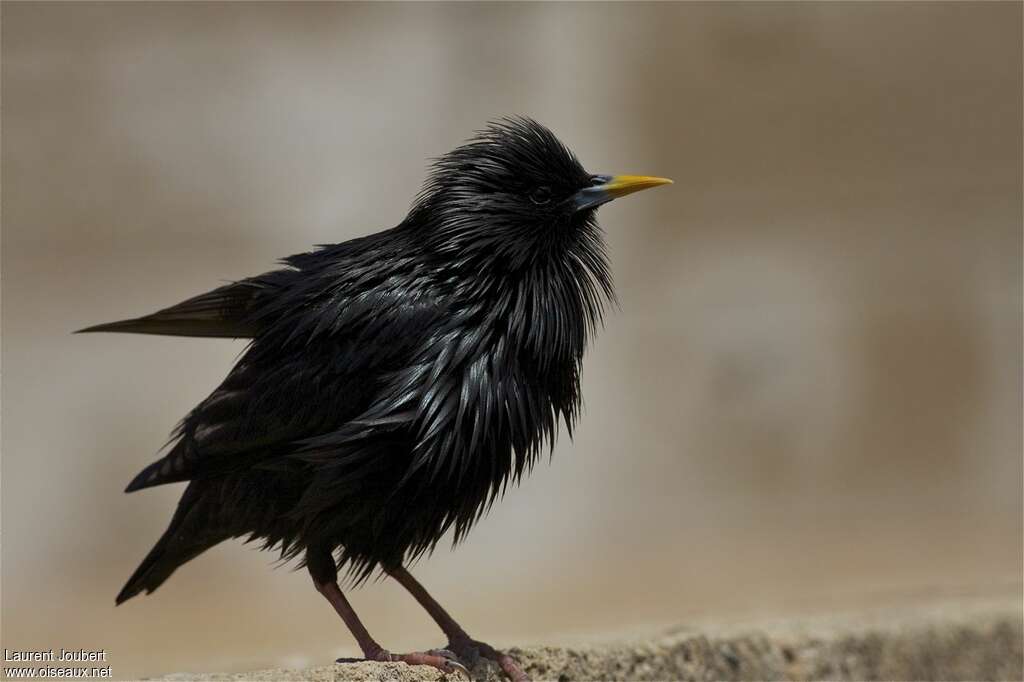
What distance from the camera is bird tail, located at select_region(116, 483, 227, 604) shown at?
4.70 meters

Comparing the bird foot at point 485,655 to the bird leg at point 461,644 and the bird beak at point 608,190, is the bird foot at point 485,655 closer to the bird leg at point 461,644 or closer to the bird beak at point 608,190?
the bird leg at point 461,644

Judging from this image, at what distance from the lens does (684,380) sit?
12.3 m

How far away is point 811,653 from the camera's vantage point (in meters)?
5.65

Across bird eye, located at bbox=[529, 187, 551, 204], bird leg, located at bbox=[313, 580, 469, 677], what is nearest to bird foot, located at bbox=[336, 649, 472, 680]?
bird leg, located at bbox=[313, 580, 469, 677]

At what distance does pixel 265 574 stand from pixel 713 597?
10.8ft

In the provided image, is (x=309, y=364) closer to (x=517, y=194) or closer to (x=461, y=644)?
(x=517, y=194)

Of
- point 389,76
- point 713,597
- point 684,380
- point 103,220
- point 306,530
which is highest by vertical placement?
point 389,76

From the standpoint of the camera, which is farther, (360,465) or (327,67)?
(327,67)

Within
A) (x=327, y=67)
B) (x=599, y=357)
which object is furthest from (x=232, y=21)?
(x=599, y=357)

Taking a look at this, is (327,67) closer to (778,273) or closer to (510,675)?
(778,273)

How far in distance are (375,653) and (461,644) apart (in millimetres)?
363

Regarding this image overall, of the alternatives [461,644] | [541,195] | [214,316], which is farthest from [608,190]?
[461,644]

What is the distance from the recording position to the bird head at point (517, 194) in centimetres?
455

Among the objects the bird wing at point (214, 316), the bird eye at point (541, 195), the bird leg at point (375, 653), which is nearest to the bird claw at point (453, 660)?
the bird leg at point (375, 653)
